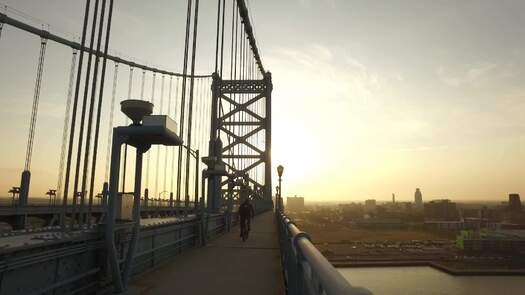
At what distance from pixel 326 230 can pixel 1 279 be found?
141m

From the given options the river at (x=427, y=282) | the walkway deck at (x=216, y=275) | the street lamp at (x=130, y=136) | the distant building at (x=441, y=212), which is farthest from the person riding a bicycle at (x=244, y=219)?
the distant building at (x=441, y=212)

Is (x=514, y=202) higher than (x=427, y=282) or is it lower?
higher

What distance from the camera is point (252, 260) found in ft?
30.8

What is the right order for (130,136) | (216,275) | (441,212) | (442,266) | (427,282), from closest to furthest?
(130,136), (216,275), (427,282), (442,266), (441,212)

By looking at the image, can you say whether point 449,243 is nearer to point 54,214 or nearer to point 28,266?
point 54,214

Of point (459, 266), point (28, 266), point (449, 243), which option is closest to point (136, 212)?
point (28, 266)

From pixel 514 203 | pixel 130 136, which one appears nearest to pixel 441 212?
pixel 514 203

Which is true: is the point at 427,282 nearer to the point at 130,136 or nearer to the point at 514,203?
the point at 130,136

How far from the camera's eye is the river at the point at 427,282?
58.1 meters

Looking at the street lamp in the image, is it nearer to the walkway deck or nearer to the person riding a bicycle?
the walkway deck

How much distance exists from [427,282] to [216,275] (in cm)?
6786

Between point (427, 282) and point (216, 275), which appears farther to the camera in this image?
point (427, 282)

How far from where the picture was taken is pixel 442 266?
2980 inches

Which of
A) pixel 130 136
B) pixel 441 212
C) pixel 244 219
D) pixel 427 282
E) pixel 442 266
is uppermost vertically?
pixel 130 136
